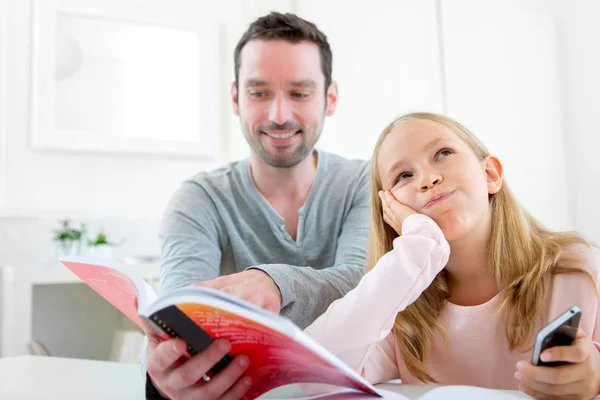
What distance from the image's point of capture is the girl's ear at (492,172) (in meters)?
1.08

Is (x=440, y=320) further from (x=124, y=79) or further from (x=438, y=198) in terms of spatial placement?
(x=124, y=79)

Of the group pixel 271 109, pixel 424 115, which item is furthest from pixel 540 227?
pixel 271 109

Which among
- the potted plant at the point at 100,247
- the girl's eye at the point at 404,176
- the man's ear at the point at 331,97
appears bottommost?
the potted plant at the point at 100,247

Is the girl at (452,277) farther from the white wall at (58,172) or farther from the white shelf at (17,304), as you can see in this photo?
the white wall at (58,172)

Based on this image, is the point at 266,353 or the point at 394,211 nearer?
the point at 266,353

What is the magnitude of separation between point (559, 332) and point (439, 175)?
41cm

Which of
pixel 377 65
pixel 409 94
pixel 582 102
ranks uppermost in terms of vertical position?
pixel 377 65

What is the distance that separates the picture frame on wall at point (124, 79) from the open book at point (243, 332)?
2.29m

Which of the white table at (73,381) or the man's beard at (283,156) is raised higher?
the man's beard at (283,156)

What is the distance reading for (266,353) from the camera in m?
0.61

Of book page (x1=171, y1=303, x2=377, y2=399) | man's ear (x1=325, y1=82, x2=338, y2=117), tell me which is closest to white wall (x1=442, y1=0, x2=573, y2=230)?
man's ear (x1=325, y1=82, x2=338, y2=117)

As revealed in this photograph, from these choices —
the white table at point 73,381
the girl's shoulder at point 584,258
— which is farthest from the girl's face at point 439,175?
the white table at point 73,381

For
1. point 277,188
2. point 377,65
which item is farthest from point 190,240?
point 377,65

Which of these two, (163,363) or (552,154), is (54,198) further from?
(163,363)
